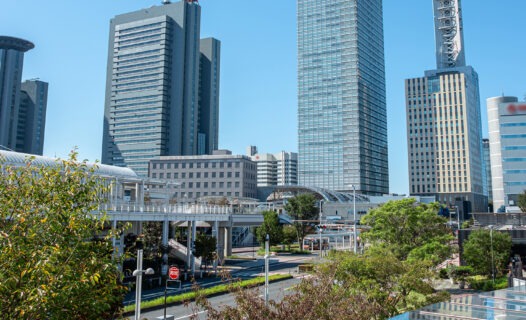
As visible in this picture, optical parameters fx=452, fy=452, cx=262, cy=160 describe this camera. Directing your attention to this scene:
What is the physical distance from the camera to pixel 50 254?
976 centimetres

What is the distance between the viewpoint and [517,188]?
13012 cm

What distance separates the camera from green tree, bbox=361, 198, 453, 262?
1633 inches

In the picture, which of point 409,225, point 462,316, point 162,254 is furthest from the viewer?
point 162,254

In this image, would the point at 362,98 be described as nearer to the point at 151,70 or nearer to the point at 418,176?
the point at 418,176

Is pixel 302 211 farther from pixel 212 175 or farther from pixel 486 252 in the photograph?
pixel 212 175

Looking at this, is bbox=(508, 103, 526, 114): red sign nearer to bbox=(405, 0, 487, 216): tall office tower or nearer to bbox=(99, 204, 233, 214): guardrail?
bbox=(405, 0, 487, 216): tall office tower

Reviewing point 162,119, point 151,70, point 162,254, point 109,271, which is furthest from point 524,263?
point 151,70

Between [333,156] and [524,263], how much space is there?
5363 inches

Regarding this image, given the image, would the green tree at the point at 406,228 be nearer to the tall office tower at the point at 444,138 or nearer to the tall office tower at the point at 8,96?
the tall office tower at the point at 444,138

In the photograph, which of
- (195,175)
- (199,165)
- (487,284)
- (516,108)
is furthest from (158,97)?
(487,284)

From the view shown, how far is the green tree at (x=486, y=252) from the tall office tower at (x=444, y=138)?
14752 centimetres

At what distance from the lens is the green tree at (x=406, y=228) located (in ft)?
136


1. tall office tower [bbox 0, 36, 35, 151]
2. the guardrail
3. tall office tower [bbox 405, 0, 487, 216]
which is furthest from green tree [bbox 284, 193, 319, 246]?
tall office tower [bbox 0, 36, 35, 151]

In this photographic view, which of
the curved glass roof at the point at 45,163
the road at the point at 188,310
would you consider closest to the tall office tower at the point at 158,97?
the curved glass roof at the point at 45,163
